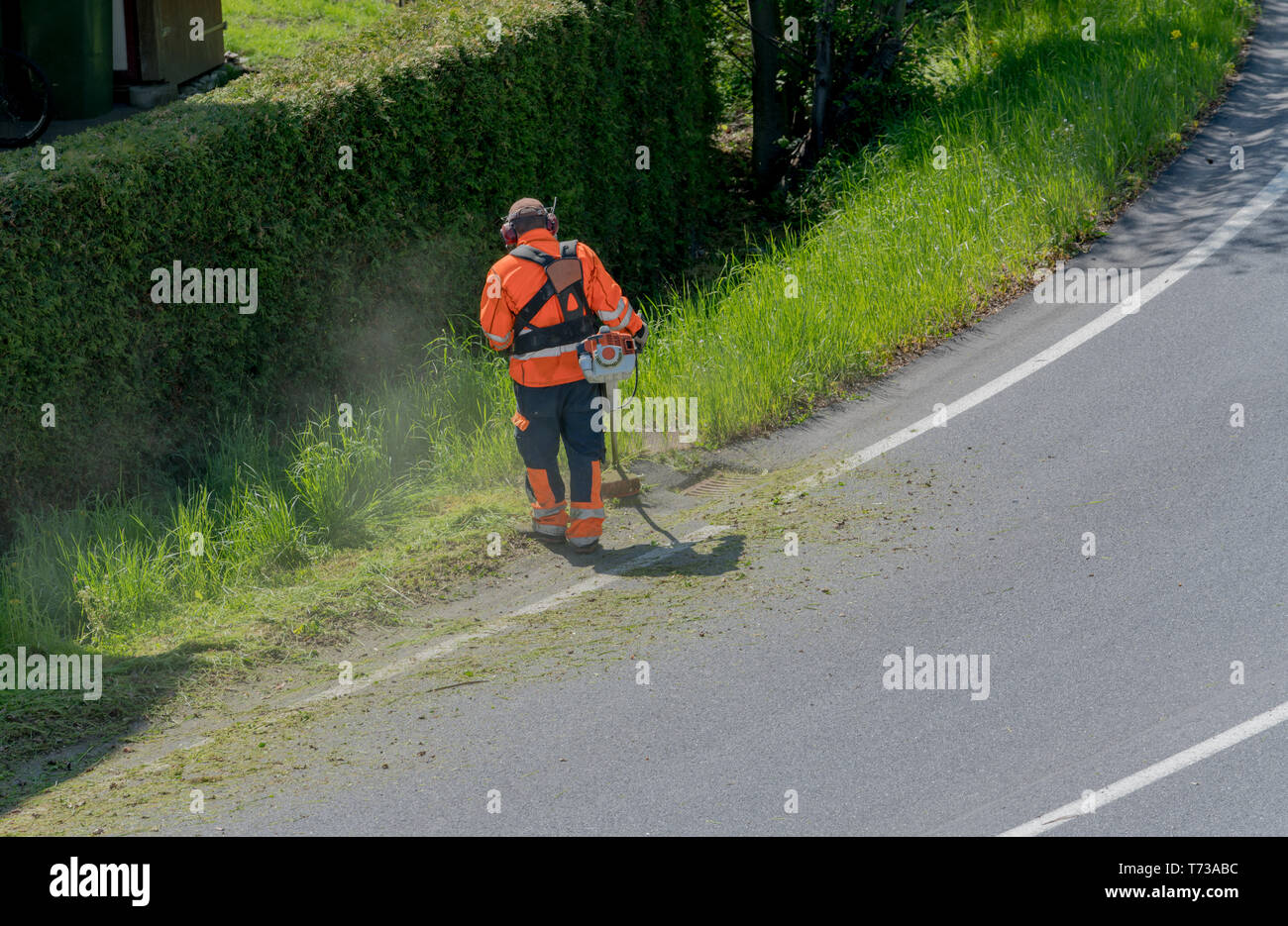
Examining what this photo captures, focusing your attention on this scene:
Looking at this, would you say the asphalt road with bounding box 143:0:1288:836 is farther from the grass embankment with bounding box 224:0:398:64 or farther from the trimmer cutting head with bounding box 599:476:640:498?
the grass embankment with bounding box 224:0:398:64

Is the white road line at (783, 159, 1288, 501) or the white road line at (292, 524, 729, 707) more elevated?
the white road line at (783, 159, 1288, 501)

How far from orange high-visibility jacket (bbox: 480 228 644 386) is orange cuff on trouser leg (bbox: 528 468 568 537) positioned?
1.93 feet

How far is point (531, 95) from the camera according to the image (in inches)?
406

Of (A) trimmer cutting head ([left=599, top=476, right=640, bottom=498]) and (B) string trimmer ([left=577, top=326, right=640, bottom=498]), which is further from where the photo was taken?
(A) trimmer cutting head ([left=599, top=476, right=640, bottom=498])

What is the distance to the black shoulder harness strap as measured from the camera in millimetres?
7344

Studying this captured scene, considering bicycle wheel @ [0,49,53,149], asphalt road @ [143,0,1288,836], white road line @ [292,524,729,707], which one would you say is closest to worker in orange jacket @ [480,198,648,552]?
white road line @ [292,524,729,707]

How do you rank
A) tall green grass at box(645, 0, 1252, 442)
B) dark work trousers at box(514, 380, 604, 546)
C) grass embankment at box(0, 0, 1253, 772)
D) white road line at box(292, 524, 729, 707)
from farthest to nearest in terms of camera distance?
tall green grass at box(645, 0, 1252, 442), dark work trousers at box(514, 380, 604, 546), grass embankment at box(0, 0, 1253, 772), white road line at box(292, 524, 729, 707)

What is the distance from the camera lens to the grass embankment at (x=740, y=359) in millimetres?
7070

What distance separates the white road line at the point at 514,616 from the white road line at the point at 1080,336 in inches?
34.0

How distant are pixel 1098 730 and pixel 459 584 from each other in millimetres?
3568

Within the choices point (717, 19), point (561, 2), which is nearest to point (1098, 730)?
point (561, 2)

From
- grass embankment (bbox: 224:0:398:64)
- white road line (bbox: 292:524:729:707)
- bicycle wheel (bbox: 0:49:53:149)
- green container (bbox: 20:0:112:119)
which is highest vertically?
grass embankment (bbox: 224:0:398:64)

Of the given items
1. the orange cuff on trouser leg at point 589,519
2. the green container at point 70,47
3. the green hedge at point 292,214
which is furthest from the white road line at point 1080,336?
the green container at point 70,47

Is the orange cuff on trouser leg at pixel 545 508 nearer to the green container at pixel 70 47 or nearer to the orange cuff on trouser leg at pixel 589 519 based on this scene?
the orange cuff on trouser leg at pixel 589 519
